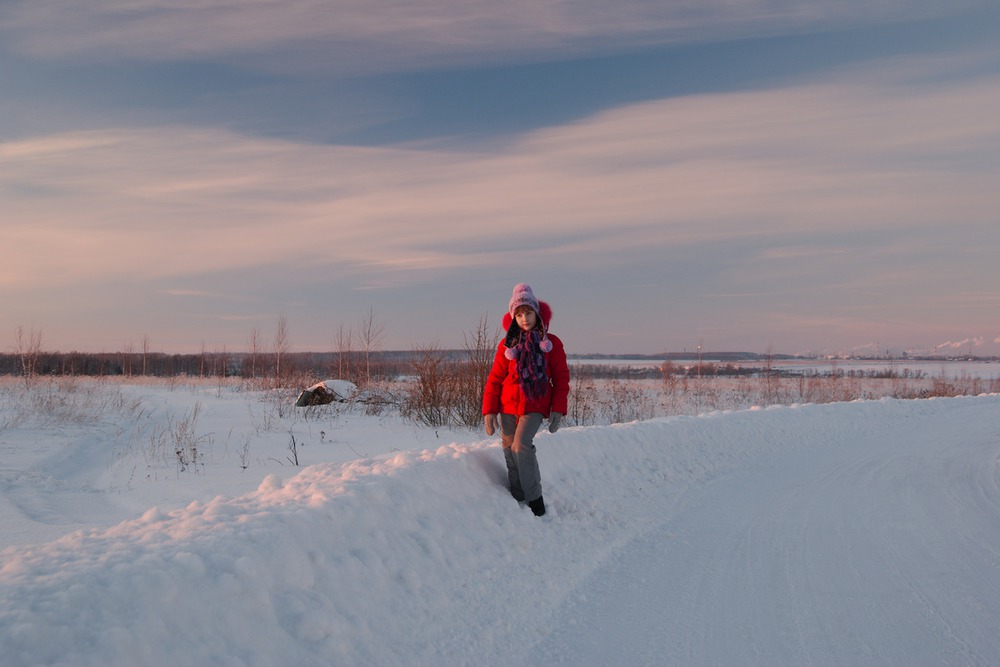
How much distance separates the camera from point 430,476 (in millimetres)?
6398

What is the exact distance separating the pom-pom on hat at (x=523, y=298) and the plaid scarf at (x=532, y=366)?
26cm

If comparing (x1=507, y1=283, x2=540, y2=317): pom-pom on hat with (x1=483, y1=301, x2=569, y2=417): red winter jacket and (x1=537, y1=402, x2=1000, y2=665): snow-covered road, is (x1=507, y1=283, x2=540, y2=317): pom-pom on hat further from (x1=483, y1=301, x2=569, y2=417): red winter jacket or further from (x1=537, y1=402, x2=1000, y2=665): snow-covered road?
(x1=537, y1=402, x2=1000, y2=665): snow-covered road

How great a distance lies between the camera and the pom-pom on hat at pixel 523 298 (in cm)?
671

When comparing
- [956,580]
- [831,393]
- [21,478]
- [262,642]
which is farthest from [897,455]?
[831,393]

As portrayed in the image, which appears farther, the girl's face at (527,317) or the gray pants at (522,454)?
the girl's face at (527,317)

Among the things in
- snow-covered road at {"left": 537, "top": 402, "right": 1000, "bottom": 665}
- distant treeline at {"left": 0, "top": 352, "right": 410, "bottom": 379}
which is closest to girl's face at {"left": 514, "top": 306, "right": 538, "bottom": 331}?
snow-covered road at {"left": 537, "top": 402, "right": 1000, "bottom": 665}

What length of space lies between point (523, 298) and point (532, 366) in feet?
2.15

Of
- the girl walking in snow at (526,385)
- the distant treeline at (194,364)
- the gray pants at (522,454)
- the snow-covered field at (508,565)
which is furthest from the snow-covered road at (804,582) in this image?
the distant treeline at (194,364)

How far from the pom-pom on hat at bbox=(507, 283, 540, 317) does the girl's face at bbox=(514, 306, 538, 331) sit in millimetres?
35

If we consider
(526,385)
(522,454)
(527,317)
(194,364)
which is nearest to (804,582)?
(522,454)

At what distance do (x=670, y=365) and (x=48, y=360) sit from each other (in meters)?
59.5

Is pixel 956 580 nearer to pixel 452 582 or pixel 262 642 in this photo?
pixel 452 582

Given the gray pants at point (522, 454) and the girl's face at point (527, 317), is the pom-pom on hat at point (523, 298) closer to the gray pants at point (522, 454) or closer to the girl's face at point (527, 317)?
the girl's face at point (527, 317)

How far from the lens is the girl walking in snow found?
21.8 feet
